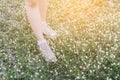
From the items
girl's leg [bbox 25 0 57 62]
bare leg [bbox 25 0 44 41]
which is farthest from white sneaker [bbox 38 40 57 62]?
bare leg [bbox 25 0 44 41]

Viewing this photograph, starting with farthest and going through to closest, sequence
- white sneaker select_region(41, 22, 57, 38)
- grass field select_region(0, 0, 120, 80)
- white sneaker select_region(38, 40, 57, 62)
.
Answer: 1. white sneaker select_region(41, 22, 57, 38)
2. white sneaker select_region(38, 40, 57, 62)
3. grass field select_region(0, 0, 120, 80)

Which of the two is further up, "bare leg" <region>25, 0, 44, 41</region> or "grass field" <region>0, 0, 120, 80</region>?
"bare leg" <region>25, 0, 44, 41</region>

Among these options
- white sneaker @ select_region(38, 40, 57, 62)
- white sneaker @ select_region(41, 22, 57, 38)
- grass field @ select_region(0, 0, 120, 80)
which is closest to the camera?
grass field @ select_region(0, 0, 120, 80)

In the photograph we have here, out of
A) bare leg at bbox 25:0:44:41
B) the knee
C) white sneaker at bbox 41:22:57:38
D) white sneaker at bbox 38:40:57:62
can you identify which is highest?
the knee

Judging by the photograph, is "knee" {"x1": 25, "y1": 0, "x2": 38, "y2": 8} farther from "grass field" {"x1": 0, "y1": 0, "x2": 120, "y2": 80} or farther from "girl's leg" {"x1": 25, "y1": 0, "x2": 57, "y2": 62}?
"grass field" {"x1": 0, "y1": 0, "x2": 120, "y2": 80}

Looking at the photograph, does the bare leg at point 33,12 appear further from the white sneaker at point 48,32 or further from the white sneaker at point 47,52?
the white sneaker at point 48,32

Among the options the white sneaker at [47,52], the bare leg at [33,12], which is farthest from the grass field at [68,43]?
the bare leg at [33,12]

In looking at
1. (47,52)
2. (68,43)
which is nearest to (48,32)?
(68,43)

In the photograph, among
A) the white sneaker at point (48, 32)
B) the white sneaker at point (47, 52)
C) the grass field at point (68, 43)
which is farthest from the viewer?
the white sneaker at point (48, 32)

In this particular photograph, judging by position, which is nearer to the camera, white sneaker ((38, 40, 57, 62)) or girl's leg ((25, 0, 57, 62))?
girl's leg ((25, 0, 57, 62))
